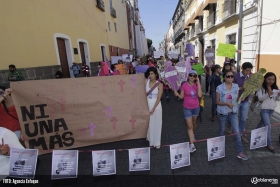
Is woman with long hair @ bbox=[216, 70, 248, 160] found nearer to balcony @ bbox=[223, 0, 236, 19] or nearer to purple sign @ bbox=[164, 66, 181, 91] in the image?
purple sign @ bbox=[164, 66, 181, 91]

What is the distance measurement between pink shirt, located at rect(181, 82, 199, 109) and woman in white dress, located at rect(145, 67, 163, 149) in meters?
0.50

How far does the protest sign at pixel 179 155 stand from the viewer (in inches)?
97.6

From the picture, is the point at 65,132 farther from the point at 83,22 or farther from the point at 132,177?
the point at 83,22

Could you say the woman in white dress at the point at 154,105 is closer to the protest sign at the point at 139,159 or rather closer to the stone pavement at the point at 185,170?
the stone pavement at the point at 185,170

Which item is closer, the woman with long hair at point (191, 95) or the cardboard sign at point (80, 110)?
the cardboard sign at point (80, 110)

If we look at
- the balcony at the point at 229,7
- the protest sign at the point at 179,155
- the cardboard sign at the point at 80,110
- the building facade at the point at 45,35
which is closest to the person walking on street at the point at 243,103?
the protest sign at the point at 179,155

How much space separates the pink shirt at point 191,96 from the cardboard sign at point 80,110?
826mm

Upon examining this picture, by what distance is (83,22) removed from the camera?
10.9m

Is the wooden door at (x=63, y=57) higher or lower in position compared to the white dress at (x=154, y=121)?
higher

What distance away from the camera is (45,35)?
718cm

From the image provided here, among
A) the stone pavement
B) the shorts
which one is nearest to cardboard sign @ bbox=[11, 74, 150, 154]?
the stone pavement

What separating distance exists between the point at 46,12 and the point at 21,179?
→ 24.1 ft

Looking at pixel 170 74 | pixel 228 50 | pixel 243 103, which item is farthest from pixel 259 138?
pixel 228 50

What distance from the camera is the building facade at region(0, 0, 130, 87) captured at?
18.1ft
